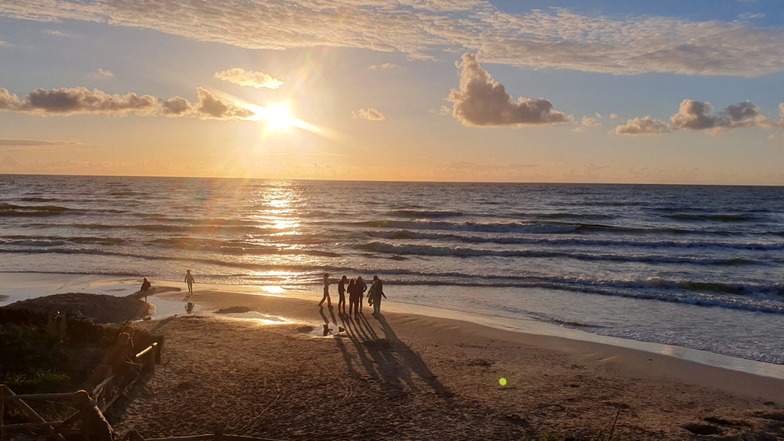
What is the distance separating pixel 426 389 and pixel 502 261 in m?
24.7

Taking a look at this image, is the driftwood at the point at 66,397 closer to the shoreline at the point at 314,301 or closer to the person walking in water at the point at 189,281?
the shoreline at the point at 314,301

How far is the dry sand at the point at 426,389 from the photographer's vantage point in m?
11.2

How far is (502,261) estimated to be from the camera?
37.2 m

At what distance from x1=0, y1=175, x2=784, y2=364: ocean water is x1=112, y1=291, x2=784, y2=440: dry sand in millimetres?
4000

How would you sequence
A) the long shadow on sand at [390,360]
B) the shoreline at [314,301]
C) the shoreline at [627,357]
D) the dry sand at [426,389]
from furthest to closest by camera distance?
1. the shoreline at [314,301]
2. the shoreline at [627,357]
3. the long shadow on sand at [390,360]
4. the dry sand at [426,389]

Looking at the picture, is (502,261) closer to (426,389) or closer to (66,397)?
(426,389)

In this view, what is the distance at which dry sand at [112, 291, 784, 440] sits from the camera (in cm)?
1123

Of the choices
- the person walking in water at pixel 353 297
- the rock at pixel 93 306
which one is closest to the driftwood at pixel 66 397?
the rock at pixel 93 306

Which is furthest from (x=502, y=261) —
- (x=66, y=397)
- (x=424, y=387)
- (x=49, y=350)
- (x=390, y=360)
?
(x=66, y=397)

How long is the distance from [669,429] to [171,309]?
1741 centimetres

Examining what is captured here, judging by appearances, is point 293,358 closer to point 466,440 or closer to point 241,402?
point 241,402

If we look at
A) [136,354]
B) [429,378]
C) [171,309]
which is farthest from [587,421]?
[171,309]

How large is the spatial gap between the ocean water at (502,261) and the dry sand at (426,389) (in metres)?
4.00

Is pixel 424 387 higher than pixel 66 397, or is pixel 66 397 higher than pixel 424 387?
pixel 66 397
